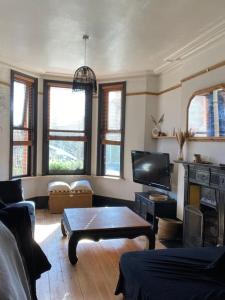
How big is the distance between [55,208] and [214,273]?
378 cm

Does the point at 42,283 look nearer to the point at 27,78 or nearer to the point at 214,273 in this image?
the point at 214,273

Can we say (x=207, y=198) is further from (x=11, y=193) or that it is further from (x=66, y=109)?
(x=66, y=109)

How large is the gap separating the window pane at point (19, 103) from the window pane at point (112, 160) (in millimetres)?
1809

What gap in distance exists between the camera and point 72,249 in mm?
3145

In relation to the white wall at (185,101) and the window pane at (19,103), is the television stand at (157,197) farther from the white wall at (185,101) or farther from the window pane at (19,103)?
the window pane at (19,103)

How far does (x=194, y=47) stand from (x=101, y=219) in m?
2.53

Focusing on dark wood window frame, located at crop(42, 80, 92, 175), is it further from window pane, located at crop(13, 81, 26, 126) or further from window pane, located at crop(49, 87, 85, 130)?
window pane, located at crop(13, 81, 26, 126)

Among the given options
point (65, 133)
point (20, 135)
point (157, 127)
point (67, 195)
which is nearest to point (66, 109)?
point (65, 133)

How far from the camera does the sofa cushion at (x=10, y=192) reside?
381cm

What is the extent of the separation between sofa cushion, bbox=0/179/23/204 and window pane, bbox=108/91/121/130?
8.08ft

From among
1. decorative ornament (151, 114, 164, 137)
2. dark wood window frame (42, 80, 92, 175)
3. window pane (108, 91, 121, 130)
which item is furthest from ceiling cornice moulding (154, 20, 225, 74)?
dark wood window frame (42, 80, 92, 175)

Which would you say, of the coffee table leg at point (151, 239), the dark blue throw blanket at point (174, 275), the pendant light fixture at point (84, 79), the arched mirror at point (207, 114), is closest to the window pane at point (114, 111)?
the arched mirror at point (207, 114)

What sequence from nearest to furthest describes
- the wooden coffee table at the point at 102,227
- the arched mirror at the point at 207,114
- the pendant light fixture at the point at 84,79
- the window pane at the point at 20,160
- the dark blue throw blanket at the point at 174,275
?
the dark blue throw blanket at the point at 174,275 → the wooden coffee table at the point at 102,227 → the arched mirror at the point at 207,114 → the pendant light fixture at the point at 84,79 → the window pane at the point at 20,160

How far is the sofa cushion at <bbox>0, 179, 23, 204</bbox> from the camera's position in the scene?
3811 mm
